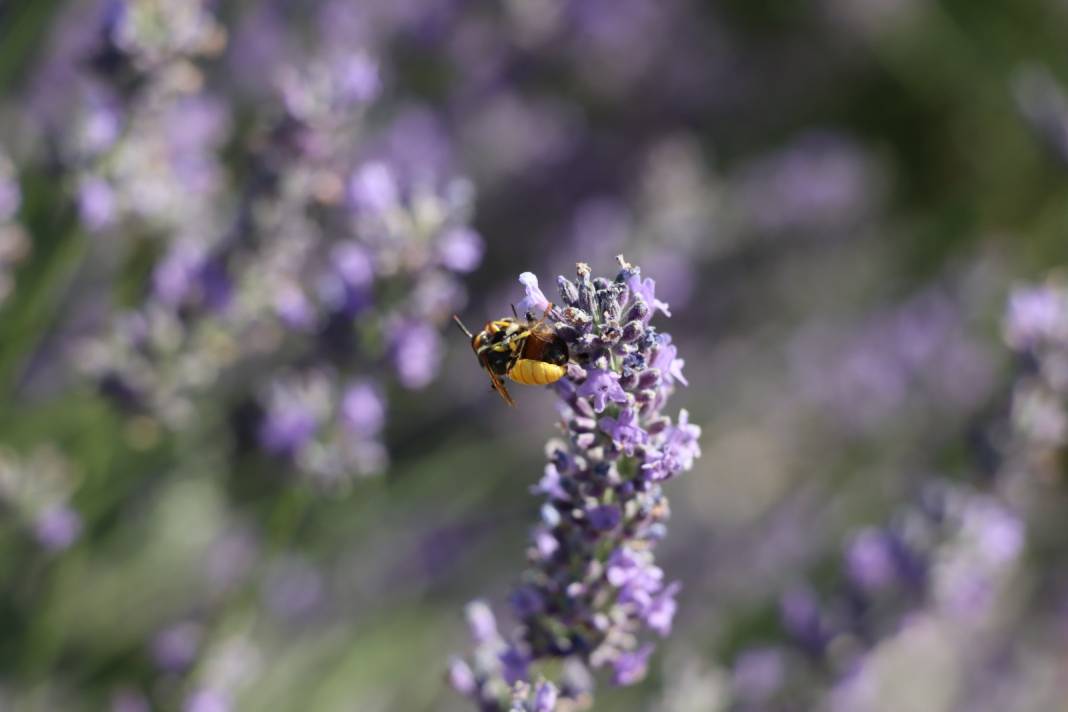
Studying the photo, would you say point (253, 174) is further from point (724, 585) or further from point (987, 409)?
point (724, 585)

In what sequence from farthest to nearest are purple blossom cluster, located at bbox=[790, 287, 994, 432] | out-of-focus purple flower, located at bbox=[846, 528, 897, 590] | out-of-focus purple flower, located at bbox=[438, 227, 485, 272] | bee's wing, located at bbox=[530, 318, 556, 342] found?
purple blossom cluster, located at bbox=[790, 287, 994, 432] < out-of-focus purple flower, located at bbox=[846, 528, 897, 590] < out-of-focus purple flower, located at bbox=[438, 227, 485, 272] < bee's wing, located at bbox=[530, 318, 556, 342]

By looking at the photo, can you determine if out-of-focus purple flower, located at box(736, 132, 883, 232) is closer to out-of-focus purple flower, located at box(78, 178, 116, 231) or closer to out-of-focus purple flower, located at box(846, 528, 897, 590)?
out-of-focus purple flower, located at box(846, 528, 897, 590)

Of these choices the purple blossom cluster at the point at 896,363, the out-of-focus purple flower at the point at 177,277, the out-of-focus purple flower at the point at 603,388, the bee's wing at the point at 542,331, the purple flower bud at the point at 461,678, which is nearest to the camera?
the out-of-focus purple flower at the point at 603,388

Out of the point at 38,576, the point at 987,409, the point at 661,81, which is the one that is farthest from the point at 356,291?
the point at 661,81

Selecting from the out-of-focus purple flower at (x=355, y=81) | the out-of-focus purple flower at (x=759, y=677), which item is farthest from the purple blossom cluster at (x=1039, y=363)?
the out-of-focus purple flower at (x=355, y=81)

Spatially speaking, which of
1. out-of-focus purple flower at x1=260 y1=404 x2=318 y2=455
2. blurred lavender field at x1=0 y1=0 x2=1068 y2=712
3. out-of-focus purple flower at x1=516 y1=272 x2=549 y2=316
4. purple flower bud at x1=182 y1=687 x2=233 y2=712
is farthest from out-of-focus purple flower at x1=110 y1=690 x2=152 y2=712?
out-of-focus purple flower at x1=516 y1=272 x2=549 y2=316

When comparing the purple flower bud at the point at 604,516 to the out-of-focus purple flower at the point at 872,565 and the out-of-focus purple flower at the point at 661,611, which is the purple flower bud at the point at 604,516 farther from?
the out-of-focus purple flower at the point at 872,565

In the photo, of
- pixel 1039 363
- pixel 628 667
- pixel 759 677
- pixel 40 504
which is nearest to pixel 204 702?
pixel 40 504
